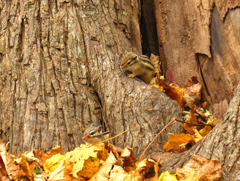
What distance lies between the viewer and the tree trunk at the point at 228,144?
87.2 inches

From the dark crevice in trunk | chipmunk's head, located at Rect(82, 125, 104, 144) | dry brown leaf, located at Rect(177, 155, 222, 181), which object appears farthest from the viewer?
the dark crevice in trunk

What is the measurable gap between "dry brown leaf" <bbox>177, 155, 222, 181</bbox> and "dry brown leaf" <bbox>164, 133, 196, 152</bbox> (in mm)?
609

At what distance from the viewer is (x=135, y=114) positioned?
3295mm

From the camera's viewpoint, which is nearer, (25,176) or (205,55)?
(25,176)

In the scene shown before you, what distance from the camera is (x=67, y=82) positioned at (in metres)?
3.61

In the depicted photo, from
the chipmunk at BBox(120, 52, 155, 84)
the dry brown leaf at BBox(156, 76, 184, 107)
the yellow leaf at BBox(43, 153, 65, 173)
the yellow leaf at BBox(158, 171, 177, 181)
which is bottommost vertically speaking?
the yellow leaf at BBox(158, 171, 177, 181)

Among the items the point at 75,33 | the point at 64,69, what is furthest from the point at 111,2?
the point at 64,69

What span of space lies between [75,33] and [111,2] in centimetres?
78

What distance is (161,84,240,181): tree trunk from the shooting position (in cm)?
221

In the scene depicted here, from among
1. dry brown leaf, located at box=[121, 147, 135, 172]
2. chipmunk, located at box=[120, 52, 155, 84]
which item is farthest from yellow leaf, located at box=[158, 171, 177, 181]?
chipmunk, located at box=[120, 52, 155, 84]

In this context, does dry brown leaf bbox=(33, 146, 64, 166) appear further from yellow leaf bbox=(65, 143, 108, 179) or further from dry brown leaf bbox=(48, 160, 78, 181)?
dry brown leaf bbox=(48, 160, 78, 181)

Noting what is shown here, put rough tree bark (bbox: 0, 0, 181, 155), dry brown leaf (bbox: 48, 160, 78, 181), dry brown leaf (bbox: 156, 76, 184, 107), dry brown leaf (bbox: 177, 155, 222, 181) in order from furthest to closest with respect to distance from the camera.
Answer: dry brown leaf (bbox: 156, 76, 184, 107) < rough tree bark (bbox: 0, 0, 181, 155) < dry brown leaf (bbox: 48, 160, 78, 181) < dry brown leaf (bbox: 177, 155, 222, 181)

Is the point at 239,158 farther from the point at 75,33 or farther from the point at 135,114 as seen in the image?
the point at 75,33

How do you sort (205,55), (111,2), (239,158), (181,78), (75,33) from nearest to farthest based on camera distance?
(239,158)
(75,33)
(111,2)
(205,55)
(181,78)
